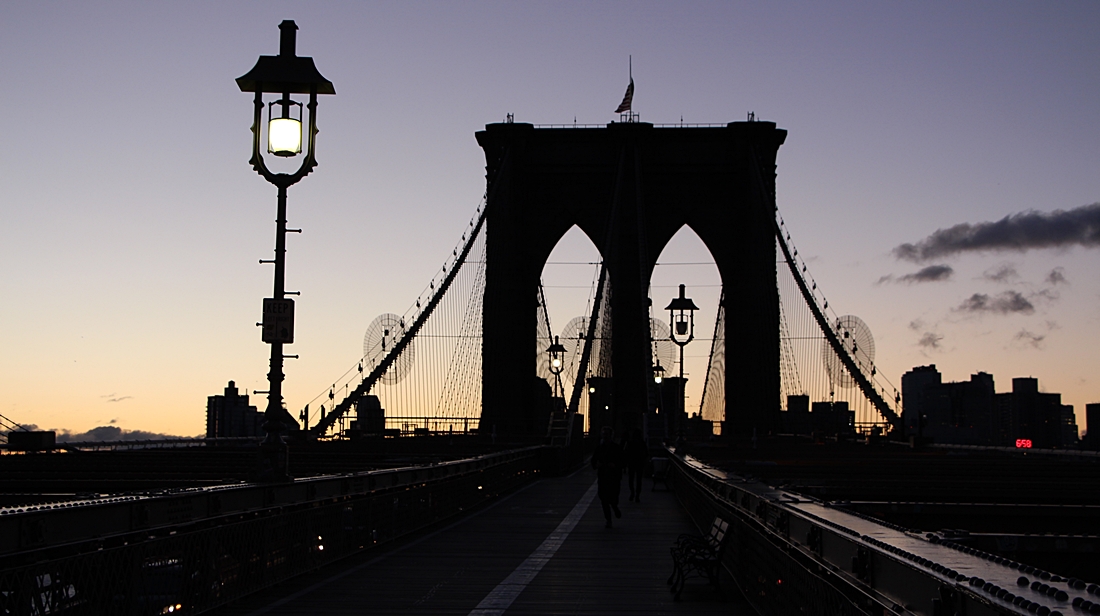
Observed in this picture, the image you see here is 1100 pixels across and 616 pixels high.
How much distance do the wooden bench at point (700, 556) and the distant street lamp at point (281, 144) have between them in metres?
4.06

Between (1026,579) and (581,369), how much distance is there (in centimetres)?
5823

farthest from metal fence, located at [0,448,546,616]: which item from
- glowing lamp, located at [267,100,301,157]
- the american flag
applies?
the american flag

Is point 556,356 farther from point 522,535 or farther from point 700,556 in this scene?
point 700,556

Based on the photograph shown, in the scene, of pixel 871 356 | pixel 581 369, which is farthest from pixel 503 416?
pixel 871 356

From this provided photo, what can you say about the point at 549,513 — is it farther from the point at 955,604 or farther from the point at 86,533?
the point at 955,604

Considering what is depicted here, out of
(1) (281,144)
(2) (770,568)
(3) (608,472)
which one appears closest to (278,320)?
(1) (281,144)

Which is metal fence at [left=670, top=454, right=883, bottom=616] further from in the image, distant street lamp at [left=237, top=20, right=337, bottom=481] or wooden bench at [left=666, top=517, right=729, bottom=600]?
distant street lamp at [left=237, top=20, right=337, bottom=481]

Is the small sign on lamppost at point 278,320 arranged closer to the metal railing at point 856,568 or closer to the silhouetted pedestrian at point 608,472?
the metal railing at point 856,568

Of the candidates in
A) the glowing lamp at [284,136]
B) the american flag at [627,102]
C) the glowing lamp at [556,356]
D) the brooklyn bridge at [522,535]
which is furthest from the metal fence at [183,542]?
the american flag at [627,102]

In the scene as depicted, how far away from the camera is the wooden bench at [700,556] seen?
33.5 ft

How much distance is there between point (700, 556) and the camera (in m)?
11.3

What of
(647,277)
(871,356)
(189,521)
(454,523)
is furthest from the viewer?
(647,277)

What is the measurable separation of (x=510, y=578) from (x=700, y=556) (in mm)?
1815

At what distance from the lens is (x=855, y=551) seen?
5.12 m
